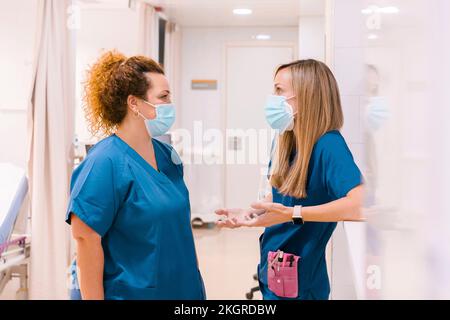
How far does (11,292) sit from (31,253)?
0.73m

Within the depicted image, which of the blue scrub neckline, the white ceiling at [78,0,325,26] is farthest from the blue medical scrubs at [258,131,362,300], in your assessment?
the white ceiling at [78,0,325,26]

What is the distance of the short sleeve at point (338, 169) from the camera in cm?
122

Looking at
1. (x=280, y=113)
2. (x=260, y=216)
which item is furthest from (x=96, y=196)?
(x=280, y=113)

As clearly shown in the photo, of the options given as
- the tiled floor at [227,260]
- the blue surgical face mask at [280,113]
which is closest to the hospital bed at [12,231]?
the tiled floor at [227,260]

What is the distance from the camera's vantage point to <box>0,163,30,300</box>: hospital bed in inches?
85.7

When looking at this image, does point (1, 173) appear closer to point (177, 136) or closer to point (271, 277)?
point (271, 277)

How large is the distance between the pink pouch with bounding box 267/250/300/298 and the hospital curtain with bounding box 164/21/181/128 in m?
3.22

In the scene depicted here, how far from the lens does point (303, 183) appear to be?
1.31 m

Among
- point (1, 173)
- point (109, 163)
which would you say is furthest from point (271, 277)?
point (1, 173)

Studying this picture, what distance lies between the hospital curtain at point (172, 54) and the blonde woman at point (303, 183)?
Answer: 3.09 metres

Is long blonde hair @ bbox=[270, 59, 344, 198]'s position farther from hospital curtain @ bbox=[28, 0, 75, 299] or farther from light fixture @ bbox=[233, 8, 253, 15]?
light fixture @ bbox=[233, 8, 253, 15]

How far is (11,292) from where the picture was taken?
288 cm

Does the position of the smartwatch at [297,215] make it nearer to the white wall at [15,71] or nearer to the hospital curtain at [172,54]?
the white wall at [15,71]

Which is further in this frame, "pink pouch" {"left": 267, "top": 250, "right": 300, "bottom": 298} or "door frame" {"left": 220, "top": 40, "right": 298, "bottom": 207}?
"door frame" {"left": 220, "top": 40, "right": 298, "bottom": 207}
